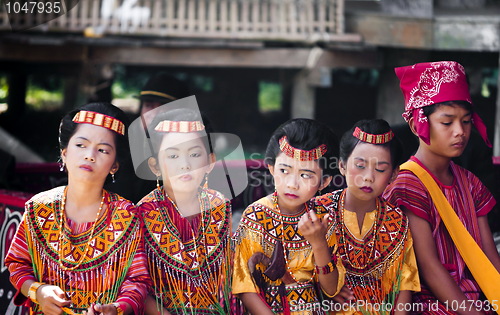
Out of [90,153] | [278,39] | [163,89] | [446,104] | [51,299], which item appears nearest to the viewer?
[51,299]

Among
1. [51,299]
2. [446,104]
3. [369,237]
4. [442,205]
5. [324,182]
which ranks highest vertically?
[446,104]

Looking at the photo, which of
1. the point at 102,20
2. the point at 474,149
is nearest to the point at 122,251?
the point at 474,149

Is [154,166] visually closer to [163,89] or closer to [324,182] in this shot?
[324,182]

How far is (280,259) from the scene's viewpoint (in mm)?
2570

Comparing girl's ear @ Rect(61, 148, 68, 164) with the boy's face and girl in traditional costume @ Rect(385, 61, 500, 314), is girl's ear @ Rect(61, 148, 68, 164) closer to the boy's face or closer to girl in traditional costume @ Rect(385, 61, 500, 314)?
girl in traditional costume @ Rect(385, 61, 500, 314)

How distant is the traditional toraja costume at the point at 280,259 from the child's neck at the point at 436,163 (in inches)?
23.6

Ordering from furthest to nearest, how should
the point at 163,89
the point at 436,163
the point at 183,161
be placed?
the point at 163,89 → the point at 436,163 → the point at 183,161

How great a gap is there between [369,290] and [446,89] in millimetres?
962

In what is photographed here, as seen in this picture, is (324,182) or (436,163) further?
(436,163)

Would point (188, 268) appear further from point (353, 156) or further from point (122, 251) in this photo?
point (353, 156)

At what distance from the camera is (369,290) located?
271 centimetres

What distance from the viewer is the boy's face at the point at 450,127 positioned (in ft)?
9.09

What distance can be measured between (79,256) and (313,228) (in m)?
0.93

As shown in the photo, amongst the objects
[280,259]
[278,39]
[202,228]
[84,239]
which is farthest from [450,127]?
[278,39]
